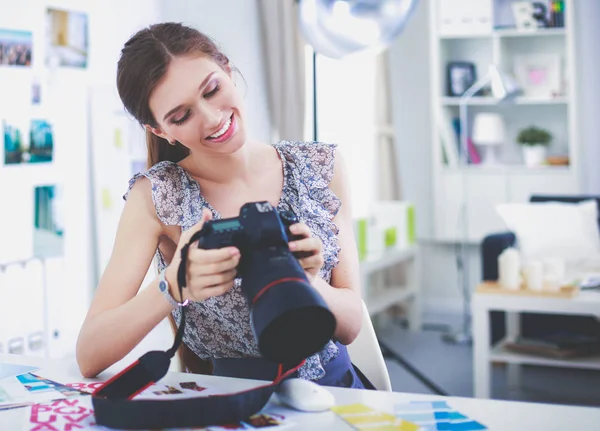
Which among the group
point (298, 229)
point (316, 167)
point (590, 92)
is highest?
point (590, 92)

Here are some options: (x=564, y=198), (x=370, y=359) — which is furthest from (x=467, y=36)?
(x=370, y=359)

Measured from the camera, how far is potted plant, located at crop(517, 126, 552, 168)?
13.7 feet

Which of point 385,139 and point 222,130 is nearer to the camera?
point 222,130

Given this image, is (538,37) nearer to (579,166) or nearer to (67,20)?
(579,166)

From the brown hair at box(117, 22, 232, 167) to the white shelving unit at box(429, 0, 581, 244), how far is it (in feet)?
10.2

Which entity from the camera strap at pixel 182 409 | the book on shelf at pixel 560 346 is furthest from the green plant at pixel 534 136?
the camera strap at pixel 182 409

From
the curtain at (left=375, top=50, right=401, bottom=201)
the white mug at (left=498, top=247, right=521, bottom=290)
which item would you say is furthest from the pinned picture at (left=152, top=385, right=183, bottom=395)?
the curtain at (left=375, top=50, right=401, bottom=201)

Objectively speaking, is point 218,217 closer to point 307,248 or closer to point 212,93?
point 212,93

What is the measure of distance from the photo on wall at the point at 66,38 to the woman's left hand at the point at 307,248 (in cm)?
219

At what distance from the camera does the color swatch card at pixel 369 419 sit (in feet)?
2.94

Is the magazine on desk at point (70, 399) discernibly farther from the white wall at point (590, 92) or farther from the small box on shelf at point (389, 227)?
the white wall at point (590, 92)

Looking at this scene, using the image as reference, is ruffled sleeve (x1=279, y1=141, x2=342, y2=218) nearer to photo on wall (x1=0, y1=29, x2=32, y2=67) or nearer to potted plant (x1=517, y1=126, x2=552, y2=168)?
photo on wall (x1=0, y1=29, x2=32, y2=67)

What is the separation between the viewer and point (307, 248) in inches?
37.5

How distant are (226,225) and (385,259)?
9.66ft
